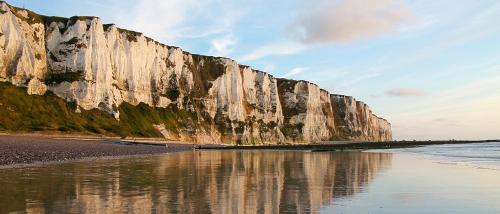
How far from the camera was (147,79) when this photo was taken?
143 m

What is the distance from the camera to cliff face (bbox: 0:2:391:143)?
116 meters

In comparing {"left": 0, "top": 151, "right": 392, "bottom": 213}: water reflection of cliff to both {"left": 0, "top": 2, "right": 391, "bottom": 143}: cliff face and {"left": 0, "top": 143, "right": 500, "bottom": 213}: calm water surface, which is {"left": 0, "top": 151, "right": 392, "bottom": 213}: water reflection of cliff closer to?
{"left": 0, "top": 143, "right": 500, "bottom": 213}: calm water surface

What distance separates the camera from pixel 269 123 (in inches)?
6988

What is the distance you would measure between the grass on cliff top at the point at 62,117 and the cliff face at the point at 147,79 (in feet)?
8.48

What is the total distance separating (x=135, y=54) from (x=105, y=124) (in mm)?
30586

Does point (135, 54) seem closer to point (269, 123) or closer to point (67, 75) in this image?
point (67, 75)

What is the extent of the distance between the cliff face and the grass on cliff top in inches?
102

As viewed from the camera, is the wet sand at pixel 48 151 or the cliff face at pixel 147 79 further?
the cliff face at pixel 147 79

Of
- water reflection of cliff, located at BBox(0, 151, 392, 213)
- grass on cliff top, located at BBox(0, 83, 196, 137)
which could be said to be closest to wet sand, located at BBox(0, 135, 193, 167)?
water reflection of cliff, located at BBox(0, 151, 392, 213)

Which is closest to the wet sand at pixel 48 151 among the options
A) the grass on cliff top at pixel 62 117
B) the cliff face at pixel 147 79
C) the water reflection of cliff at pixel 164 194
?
the water reflection of cliff at pixel 164 194

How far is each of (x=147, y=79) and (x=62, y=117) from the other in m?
37.9

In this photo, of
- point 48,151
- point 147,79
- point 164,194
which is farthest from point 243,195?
point 147,79

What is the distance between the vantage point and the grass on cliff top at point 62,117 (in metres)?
98.6

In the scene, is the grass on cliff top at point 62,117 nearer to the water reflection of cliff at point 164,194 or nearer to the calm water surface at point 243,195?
the water reflection of cliff at point 164,194
